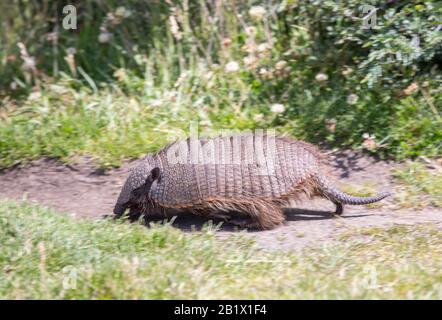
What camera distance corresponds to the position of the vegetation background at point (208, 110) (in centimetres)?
385

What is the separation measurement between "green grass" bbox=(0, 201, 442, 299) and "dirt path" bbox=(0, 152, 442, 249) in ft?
0.71

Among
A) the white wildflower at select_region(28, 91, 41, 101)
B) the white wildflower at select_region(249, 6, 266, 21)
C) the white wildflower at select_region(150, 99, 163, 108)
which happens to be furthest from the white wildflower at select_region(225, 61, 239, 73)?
the white wildflower at select_region(28, 91, 41, 101)

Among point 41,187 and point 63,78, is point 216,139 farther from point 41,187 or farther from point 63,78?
point 63,78

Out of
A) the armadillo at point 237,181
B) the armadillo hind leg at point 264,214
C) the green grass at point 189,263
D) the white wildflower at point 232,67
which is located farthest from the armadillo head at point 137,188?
the white wildflower at point 232,67

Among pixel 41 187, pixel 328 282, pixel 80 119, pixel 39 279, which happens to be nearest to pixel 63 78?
pixel 80 119

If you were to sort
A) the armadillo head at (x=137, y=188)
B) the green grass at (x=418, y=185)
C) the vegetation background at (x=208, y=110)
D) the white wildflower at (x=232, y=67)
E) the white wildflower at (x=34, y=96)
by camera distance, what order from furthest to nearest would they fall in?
the white wildflower at (x=34, y=96) → the white wildflower at (x=232, y=67) → the green grass at (x=418, y=185) → the armadillo head at (x=137, y=188) → the vegetation background at (x=208, y=110)

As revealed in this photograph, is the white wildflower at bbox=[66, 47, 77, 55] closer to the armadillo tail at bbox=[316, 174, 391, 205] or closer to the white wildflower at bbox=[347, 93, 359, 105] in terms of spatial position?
the white wildflower at bbox=[347, 93, 359, 105]

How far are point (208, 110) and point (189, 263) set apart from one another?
2.47 metres

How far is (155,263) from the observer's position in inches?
155

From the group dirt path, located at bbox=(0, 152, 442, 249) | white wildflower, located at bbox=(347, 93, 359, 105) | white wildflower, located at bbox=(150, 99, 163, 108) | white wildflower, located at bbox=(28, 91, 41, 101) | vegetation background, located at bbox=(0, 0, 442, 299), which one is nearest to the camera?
vegetation background, located at bbox=(0, 0, 442, 299)

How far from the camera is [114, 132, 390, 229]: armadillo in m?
4.88

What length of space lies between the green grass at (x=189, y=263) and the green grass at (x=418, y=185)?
0.50 m

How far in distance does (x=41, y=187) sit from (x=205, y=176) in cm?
152

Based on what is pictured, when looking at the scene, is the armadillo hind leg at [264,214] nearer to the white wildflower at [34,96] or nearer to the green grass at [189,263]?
the green grass at [189,263]
